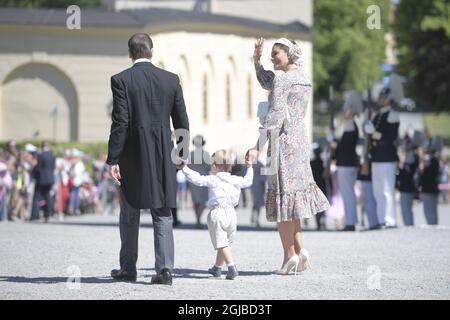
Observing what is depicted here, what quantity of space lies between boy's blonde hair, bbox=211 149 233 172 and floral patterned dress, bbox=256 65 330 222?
1.27ft

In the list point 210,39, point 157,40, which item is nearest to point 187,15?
point 210,39

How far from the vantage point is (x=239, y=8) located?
6562 cm

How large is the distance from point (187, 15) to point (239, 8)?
11888 millimetres

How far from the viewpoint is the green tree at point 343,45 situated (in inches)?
3157

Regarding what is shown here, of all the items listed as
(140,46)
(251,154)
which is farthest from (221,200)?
(140,46)

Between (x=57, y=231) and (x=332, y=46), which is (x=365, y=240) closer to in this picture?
(x=57, y=231)

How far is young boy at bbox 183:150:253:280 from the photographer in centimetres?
1314

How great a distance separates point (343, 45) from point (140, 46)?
68.4 m

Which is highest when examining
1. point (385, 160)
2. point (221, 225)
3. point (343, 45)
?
point (343, 45)

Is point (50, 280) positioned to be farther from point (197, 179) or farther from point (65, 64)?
point (65, 64)

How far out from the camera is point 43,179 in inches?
1108

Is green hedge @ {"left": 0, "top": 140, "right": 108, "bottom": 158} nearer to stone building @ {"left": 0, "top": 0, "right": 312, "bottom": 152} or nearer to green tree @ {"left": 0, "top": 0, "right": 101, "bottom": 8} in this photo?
stone building @ {"left": 0, "top": 0, "right": 312, "bottom": 152}

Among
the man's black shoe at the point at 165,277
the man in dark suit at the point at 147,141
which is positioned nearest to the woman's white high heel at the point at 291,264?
the man in dark suit at the point at 147,141

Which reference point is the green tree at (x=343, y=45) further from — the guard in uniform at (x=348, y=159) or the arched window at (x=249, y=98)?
the guard in uniform at (x=348, y=159)
